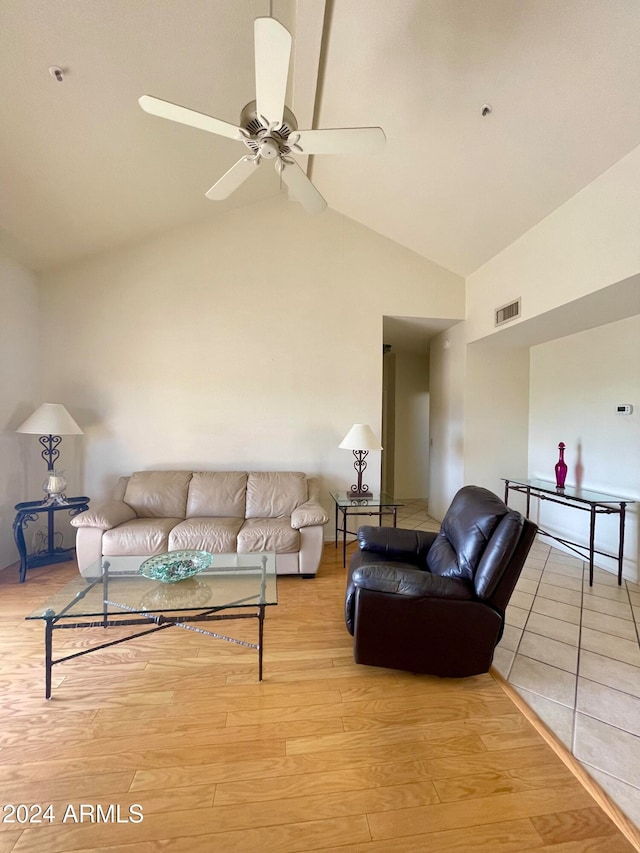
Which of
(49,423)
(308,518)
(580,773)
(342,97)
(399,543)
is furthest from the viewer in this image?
(49,423)

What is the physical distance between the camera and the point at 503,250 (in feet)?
11.4

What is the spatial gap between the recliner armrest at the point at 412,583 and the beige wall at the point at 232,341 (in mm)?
2181

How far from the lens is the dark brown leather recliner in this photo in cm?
169

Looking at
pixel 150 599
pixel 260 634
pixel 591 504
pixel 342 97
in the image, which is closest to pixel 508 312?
pixel 591 504

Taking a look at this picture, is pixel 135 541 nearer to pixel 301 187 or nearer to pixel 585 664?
pixel 301 187

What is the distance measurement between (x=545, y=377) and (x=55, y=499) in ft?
17.0

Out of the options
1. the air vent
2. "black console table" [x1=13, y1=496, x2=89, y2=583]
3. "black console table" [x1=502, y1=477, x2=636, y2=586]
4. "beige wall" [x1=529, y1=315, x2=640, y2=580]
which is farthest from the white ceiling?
"black console table" [x1=502, y1=477, x2=636, y2=586]

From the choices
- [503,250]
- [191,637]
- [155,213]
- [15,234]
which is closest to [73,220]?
[15,234]

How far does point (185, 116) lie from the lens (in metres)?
1.64

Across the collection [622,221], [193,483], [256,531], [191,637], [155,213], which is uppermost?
[155,213]

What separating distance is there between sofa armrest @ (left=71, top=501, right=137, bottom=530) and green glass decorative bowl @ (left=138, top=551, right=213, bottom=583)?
99 centimetres

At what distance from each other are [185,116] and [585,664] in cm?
348

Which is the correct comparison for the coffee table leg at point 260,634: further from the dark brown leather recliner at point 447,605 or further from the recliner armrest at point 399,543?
the recliner armrest at point 399,543

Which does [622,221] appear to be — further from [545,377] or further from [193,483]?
[193,483]
